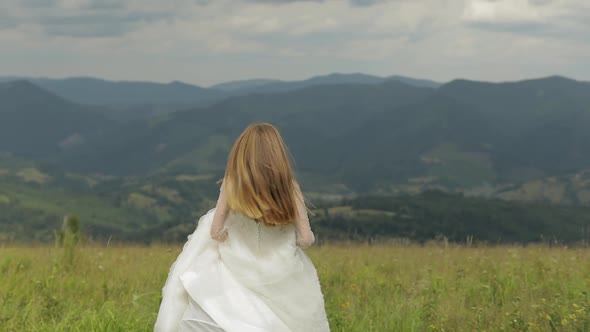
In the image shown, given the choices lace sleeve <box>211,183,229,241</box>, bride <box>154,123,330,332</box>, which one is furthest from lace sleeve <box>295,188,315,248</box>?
lace sleeve <box>211,183,229,241</box>

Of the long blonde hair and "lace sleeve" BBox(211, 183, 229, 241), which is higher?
the long blonde hair

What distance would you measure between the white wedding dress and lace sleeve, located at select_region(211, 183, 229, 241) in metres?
0.04

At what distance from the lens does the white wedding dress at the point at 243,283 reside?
4.63 meters

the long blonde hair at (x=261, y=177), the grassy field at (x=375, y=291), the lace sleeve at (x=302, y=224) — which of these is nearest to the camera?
the long blonde hair at (x=261, y=177)

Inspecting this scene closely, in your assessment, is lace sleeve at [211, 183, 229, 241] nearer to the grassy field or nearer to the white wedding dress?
the white wedding dress

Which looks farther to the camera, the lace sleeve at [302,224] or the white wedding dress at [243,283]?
the lace sleeve at [302,224]

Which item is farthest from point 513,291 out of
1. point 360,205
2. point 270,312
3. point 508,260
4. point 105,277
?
point 360,205

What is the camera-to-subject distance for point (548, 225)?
177m

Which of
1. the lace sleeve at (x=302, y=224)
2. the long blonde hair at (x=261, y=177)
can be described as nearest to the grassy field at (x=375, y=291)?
the lace sleeve at (x=302, y=224)

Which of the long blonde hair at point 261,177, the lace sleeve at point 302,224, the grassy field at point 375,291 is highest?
the long blonde hair at point 261,177

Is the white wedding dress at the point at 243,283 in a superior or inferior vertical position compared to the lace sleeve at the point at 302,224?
inferior

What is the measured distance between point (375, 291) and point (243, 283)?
3.55 m

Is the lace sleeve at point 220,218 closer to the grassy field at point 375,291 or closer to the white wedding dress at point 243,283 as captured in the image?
the white wedding dress at point 243,283

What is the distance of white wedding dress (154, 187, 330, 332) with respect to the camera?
4625mm
